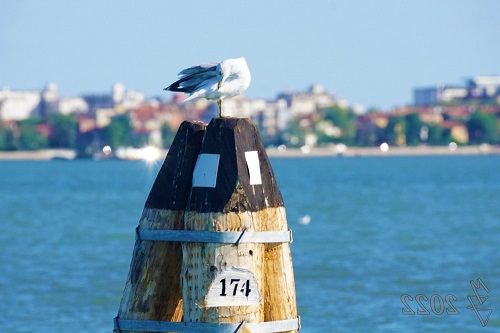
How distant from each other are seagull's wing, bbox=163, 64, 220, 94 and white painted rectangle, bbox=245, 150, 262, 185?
261 mm

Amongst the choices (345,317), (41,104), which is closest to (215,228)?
(345,317)

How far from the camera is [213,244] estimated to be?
13.9 feet

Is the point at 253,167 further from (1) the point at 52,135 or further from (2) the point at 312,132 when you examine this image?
(2) the point at 312,132

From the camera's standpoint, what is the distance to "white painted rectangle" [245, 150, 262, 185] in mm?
4285

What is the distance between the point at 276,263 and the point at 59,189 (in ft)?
228

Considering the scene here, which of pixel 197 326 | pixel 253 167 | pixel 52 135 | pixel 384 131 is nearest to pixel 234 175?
pixel 253 167

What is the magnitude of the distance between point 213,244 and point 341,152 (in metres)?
170

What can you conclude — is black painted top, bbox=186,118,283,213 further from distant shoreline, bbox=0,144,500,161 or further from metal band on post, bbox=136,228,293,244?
distant shoreline, bbox=0,144,500,161

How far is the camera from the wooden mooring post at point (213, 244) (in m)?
4.23

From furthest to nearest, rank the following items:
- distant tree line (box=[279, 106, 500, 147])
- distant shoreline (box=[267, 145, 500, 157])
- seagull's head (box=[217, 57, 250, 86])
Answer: distant shoreline (box=[267, 145, 500, 157])
distant tree line (box=[279, 106, 500, 147])
seagull's head (box=[217, 57, 250, 86])

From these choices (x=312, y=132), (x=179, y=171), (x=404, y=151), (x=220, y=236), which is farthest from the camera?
(x=404, y=151)

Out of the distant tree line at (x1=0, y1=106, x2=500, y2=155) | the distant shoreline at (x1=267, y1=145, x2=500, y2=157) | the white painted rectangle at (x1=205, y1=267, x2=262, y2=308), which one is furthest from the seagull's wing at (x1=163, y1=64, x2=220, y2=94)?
the distant shoreline at (x1=267, y1=145, x2=500, y2=157)

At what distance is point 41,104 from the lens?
7849 inches

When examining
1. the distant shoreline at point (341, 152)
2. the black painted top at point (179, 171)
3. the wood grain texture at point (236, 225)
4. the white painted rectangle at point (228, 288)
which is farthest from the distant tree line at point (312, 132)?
the white painted rectangle at point (228, 288)
